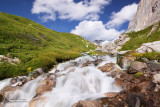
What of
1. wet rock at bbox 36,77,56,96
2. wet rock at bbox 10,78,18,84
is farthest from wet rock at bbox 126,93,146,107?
wet rock at bbox 10,78,18,84

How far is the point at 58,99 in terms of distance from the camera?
8.30 m

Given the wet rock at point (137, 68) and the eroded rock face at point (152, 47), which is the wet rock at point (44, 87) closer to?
the wet rock at point (137, 68)

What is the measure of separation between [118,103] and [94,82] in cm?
464

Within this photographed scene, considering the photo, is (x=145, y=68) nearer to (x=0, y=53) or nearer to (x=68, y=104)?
(x=68, y=104)

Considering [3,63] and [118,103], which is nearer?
[118,103]

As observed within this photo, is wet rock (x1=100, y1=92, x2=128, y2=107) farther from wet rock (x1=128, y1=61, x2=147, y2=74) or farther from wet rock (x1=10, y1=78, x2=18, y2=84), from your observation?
wet rock (x1=10, y1=78, x2=18, y2=84)

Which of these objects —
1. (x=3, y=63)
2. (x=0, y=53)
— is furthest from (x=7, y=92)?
(x=0, y=53)


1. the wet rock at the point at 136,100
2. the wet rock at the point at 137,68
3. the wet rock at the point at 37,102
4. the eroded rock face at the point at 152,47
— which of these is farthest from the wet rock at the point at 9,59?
the eroded rock face at the point at 152,47

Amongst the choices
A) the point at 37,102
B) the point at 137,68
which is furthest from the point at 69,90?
the point at 137,68

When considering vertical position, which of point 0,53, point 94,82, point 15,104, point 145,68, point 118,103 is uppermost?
point 0,53

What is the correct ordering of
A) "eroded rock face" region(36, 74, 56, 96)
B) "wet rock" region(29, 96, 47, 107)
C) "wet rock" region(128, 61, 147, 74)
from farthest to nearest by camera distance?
"wet rock" region(128, 61, 147, 74) → "eroded rock face" region(36, 74, 56, 96) → "wet rock" region(29, 96, 47, 107)

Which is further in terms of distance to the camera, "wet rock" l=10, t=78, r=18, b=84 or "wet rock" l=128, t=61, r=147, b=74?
"wet rock" l=10, t=78, r=18, b=84

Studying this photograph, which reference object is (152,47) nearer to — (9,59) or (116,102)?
(116,102)

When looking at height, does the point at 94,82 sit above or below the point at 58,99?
above
